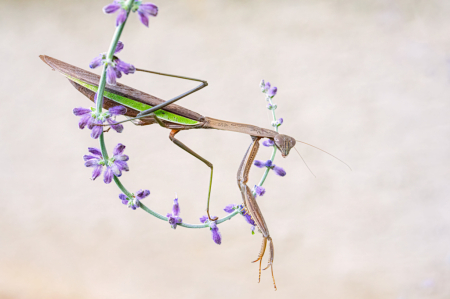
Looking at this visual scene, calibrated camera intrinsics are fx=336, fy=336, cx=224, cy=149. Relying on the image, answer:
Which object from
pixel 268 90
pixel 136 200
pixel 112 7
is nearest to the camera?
pixel 112 7

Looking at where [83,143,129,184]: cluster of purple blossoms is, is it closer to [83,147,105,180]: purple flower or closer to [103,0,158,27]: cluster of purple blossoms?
[83,147,105,180]: purple flower

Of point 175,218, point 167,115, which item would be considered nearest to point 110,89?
point 167,115

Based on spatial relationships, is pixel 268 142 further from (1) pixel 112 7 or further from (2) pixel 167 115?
(1) pixel 112 7

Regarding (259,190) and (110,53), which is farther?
(259,190)

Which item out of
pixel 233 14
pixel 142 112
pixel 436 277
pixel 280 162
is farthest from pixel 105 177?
pixel 436 277

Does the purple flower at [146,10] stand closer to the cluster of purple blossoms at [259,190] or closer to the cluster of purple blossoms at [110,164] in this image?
the cluster of purple blossoms at [110,164]

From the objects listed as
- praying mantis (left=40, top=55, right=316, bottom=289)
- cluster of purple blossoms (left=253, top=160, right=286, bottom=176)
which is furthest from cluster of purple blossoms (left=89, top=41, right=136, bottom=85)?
cluster of purple blossoms (left=253, top=160, right=286, bottom=176)
